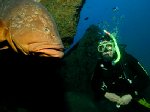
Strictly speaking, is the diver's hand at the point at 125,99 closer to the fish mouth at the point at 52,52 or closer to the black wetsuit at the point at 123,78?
the black wetsuit at the point at 123,78

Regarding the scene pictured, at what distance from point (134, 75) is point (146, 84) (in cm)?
40

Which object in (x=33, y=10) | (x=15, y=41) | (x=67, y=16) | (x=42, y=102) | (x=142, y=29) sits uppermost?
(x=33, y=10)

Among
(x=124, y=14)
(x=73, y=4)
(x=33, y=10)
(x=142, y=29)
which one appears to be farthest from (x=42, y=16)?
(x=124, y=14)

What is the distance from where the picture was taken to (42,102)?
719 centimetres

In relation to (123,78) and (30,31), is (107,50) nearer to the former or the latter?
(123,78)

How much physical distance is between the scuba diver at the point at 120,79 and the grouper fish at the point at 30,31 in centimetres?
287

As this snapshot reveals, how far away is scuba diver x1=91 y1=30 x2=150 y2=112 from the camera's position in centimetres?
657

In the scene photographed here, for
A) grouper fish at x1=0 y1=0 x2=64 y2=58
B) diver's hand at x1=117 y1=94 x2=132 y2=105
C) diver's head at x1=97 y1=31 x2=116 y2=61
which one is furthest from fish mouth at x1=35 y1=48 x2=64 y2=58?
diver's hand at x1=117 y1=94 x2=132 y2=105

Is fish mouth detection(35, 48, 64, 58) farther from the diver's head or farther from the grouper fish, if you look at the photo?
the diver's head

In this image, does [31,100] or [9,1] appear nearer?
[9,1]

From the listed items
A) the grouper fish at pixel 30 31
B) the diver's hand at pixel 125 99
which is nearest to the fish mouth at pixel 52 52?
the grouper fish at pixel 30 31

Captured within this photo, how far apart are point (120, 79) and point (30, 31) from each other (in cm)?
329

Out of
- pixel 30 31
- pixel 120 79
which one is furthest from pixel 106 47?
pixel 30 31

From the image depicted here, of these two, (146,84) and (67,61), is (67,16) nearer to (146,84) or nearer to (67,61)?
→ (67,61)
